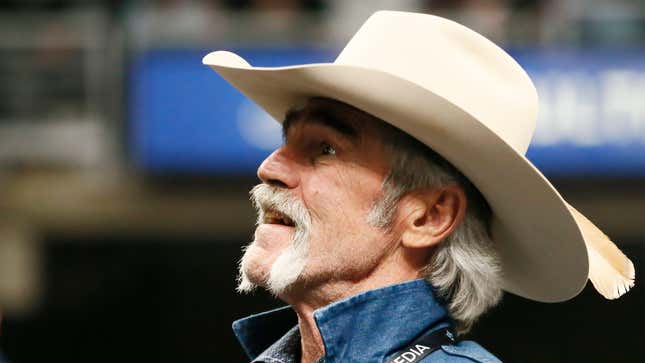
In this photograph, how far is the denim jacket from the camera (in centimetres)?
304

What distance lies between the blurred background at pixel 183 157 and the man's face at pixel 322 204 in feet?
17.2

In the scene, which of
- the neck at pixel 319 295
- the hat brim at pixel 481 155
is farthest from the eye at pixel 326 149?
the neck at pixel 319 295

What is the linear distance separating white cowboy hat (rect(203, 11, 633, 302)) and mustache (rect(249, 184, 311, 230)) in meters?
0.24

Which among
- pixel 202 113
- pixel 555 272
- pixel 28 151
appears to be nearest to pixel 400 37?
pixel 555 272

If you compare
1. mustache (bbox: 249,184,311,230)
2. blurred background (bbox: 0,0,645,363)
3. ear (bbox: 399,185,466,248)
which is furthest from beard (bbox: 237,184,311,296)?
Answer: blurred background (bbox: 0,0,645,363)

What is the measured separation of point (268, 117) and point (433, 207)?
537 cm

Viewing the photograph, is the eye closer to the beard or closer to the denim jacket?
the beard

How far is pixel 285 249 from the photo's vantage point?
Answer: 315 centimetres

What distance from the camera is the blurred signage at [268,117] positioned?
852 centimetres

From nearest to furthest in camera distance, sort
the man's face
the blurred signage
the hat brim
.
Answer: the hat brim → the man's face → the blurred signage

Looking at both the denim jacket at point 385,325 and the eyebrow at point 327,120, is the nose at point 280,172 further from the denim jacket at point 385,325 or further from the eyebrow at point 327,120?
the denim jacket at point 385,325

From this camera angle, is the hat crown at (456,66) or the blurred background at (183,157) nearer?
the hat crown at (456,66)

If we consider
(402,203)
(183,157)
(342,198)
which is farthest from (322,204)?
(183,157)

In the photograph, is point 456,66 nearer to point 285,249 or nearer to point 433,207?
point 433,207
